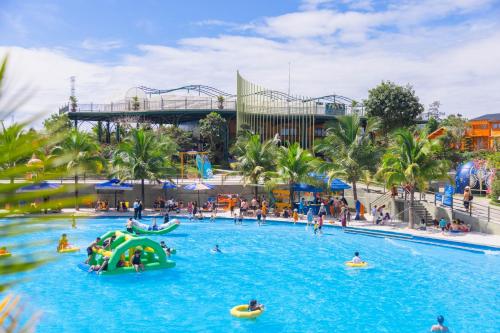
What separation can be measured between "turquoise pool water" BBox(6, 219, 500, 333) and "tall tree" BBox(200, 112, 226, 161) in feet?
118

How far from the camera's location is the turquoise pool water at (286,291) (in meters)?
13.5

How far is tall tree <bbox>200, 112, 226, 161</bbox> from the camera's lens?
2318 inches

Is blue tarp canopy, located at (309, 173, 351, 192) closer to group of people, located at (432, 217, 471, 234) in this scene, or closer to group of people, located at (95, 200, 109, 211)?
group of people, located at (432, 217, 471, 234)

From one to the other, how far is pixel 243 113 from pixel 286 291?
45.5m

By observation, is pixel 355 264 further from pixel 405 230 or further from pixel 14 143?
pixel 14 143

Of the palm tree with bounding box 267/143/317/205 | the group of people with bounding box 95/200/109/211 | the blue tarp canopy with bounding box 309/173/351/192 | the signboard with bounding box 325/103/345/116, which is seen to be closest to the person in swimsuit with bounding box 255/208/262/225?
the palm tree with bounding box 267/143/317/205

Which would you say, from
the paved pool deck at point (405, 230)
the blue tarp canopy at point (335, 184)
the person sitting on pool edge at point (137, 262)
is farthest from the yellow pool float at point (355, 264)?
the blue tarp canopy at point (335, 184)

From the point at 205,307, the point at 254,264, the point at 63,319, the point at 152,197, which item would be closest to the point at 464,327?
the point at 205,307

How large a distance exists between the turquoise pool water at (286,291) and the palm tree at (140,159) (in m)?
9.26

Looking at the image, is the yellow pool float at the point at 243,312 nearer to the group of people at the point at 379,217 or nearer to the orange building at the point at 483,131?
the group of people at the point at 379,217

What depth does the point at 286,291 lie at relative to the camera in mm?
16266

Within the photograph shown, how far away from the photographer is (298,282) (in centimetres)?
1733

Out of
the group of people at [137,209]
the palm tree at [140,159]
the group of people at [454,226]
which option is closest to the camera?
the group of people at [454,226]

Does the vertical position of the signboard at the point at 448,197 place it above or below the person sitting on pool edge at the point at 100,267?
above
